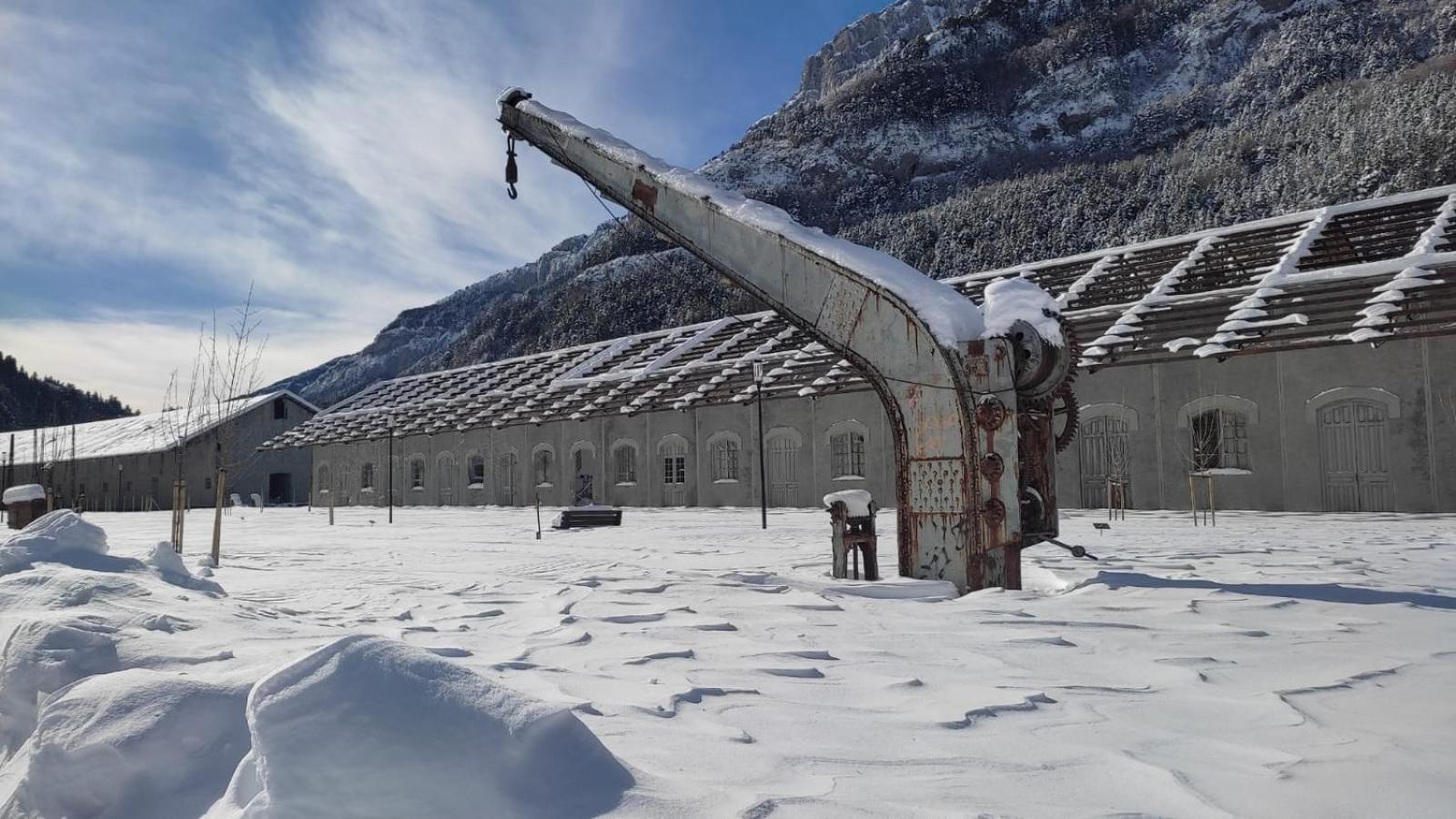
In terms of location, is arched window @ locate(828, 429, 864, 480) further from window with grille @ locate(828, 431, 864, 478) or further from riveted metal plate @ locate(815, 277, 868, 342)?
riveted metal plate @ locate(815, 277, 868, 342)

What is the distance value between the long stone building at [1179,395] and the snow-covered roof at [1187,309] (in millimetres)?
58

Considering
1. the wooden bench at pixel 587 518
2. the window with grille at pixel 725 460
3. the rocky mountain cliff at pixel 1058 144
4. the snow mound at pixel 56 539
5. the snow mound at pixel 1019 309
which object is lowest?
the wooden bench at pixel 587 518

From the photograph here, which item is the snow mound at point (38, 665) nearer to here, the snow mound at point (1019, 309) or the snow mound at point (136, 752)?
the snow mound at point (136, 752)

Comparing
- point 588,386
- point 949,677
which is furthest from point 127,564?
point 588,386

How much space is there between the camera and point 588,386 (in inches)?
1149

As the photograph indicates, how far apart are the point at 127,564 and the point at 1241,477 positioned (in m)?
18.2

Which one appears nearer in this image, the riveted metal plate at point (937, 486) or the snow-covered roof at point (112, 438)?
the riveted metal plate at point (937, 486)

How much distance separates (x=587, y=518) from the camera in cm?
1777

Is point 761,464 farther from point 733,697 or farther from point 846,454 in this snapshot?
point 733,697

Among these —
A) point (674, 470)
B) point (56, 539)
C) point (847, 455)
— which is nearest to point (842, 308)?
point (56, 539)

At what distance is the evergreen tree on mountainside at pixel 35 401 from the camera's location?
114375 millimetres

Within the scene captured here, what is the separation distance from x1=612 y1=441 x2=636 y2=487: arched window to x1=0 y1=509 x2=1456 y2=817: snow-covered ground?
19.8 meters

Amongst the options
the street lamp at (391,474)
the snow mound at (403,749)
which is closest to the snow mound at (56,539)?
the snow mound at (403,749)

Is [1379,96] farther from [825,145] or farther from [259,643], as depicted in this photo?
[259,643]
